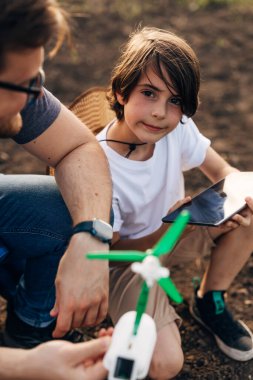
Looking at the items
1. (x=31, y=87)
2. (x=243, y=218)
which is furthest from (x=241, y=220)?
(x=31, y=87)

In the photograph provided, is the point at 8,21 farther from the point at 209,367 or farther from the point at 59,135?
the point at 209,367

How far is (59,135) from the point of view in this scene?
7.83 ft

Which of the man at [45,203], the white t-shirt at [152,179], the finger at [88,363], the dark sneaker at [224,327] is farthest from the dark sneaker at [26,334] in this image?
the finger at [88,363]

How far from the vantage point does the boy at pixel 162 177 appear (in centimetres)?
241

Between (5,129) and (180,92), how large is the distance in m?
0.72

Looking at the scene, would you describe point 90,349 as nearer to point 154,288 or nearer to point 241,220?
point 154,288

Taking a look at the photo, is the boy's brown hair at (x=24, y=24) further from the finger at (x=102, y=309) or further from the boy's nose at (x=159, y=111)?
the finger at (x=102, y=309)

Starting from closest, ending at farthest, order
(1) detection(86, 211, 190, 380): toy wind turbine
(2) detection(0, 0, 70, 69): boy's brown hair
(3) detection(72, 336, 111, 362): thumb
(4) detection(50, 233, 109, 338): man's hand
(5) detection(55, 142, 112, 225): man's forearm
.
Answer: (1) detection(86, 211, 190, 380): toy wind turbine < (3) detection(72, 336, 111, 362): thumb < (2) detection(0, 0, 70, 69): boy's brown hair < (4) detection(50, 233, 109, 338): man's hand < (5) detection(55, 142, 112, 225): man's forearm

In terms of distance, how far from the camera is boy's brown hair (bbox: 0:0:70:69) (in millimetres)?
1788

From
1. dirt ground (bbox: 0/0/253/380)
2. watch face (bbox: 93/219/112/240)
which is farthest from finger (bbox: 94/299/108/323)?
dirt ground (bbox: 0/0/253/380)

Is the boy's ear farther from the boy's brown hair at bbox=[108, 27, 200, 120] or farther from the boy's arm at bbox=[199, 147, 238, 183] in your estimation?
the boy's arm at bbox=[199, 147, 238, 183]

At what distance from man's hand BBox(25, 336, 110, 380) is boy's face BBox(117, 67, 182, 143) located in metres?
1.03

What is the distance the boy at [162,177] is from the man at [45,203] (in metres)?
0.22

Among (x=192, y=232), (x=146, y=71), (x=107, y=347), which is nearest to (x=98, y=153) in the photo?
(x=146, y=71)
